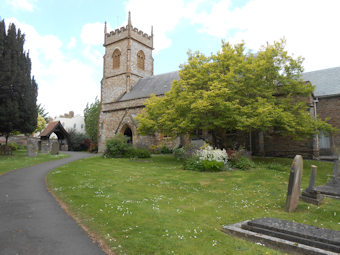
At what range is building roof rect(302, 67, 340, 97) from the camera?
20205mm

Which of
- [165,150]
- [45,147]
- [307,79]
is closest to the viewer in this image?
[307,79]

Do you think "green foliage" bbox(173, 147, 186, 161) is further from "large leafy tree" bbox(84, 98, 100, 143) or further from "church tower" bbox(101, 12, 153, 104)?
"large leafy tree" bbox(84, 98, 100, 143)

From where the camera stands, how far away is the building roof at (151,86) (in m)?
30.6

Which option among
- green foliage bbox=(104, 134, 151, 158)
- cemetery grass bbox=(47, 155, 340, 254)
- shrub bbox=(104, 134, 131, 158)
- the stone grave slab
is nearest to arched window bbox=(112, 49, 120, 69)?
green foliage bbox=(104, 134, 151, 158)

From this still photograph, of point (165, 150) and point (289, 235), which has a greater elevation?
point (165, 150)

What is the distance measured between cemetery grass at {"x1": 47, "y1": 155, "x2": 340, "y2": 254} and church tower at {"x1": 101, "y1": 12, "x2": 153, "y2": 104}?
2543 centimetres

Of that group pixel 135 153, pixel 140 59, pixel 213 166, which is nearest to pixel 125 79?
pixel 140 59

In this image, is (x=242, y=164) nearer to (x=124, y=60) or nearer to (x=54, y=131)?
(x=124, y=60)

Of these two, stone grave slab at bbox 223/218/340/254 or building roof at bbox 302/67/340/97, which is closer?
stone grave slab at bbox 223/218/340/254

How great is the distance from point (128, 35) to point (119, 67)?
4.81 meters

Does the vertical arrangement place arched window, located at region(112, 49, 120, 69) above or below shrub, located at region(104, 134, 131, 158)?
above

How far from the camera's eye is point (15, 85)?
22.5 meters

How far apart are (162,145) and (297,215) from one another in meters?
20.2

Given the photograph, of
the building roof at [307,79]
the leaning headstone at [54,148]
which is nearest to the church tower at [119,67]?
the building roof at [307,79]
